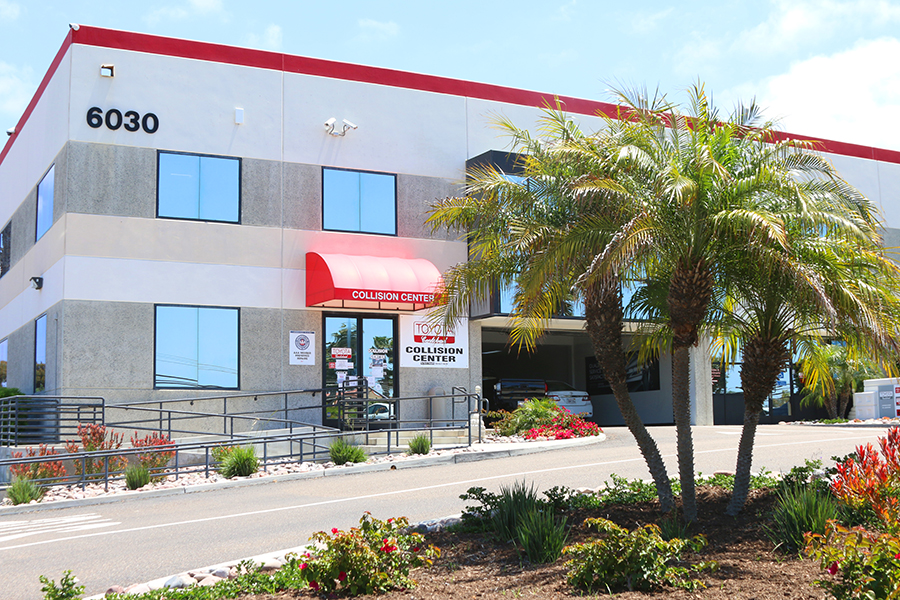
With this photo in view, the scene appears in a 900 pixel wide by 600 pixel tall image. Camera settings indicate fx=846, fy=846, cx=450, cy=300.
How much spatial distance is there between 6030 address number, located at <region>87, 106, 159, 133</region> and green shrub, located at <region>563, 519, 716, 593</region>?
17184 millimetres

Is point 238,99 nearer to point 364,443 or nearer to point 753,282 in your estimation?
point 364,443

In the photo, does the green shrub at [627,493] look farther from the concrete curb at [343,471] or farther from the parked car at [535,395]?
the parked car at [535,395]

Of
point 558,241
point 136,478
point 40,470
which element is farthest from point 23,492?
point 558,241

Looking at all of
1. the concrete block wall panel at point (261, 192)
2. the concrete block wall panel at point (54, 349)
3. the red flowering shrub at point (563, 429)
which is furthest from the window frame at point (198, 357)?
the red flowering shrub at point (563, 429)

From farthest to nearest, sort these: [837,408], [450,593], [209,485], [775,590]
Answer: [837,408]
[209,485]
[450,593]
[775,590]

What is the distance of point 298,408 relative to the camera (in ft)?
67.0

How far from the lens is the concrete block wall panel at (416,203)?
2261 centimetres

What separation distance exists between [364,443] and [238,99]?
906 cm

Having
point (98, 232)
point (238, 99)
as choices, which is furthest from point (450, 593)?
point (238, 99)

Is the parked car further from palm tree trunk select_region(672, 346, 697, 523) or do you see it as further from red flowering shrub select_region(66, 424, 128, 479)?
palm tree trunk select_region(672, 346, 697, 523)

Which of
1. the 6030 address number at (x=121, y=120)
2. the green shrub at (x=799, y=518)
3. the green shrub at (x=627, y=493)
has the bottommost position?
the green shrub at (x=627, y=493)

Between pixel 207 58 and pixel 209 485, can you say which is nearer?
pixel 209 485

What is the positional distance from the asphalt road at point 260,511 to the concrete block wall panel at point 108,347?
5.58m

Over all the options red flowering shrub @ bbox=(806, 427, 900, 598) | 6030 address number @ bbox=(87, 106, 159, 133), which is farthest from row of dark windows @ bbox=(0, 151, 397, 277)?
red flowering shrub @ bbox=(806, 427, 900, 598)
